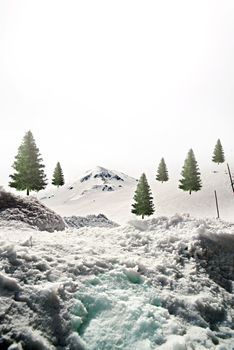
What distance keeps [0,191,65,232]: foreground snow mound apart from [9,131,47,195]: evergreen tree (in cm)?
4359

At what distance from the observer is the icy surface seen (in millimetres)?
6660

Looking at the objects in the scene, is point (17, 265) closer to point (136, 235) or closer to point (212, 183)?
point (136, 235)

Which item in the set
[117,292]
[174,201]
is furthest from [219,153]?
[117,292]

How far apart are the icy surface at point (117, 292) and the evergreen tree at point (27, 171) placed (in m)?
49.0

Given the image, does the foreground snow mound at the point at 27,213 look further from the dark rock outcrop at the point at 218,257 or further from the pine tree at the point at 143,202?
the pine tree at the point at 143,202

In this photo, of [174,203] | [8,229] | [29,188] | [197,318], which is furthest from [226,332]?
[174,203]

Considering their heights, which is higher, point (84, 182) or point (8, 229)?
point (84, 182)

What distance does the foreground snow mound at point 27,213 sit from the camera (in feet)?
46.1

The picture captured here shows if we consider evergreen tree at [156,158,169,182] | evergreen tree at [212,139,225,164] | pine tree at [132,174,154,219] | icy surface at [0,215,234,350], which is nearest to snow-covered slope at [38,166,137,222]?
pine tree at [132,174,154,219]

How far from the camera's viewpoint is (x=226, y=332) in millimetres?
7688

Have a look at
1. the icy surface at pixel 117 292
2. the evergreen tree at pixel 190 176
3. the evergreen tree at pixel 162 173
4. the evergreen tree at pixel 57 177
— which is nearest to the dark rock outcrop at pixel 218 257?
the icy surface at pixel 117 292

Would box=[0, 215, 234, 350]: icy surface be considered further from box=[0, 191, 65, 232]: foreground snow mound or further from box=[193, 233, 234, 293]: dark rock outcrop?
box=[0, 191, 65, 232]: foreground snow mound

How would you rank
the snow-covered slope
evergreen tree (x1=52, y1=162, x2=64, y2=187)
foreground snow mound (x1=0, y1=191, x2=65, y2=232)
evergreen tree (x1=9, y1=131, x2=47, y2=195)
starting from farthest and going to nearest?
evergreen tree (x1=52, y1=162, x2=64, y2=187), the snow-covered slope, evergreen tree (x1=9, y1=131, x2=47, y2=195), foreground snow mound (x1=0, y1=191, x2=65, y2=232)

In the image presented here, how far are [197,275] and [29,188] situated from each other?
5189cm
